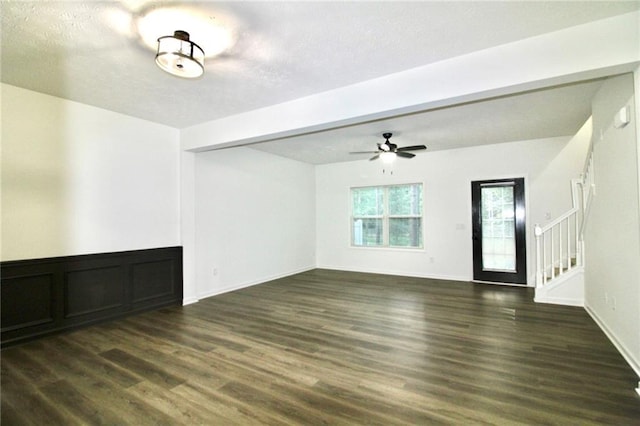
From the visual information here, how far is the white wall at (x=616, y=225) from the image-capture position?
8.30 feet

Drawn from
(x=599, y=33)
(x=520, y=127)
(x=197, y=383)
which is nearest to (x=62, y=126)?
(x=197, y=383)

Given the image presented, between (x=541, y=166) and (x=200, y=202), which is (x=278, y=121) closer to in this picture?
(x=200, y=202)

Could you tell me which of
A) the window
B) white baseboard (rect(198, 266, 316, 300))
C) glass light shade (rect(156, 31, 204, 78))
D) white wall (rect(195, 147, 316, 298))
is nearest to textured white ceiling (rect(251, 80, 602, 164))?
white wall (rect(195, 147, 316, 298))

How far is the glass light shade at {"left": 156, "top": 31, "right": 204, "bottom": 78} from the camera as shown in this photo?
85.0 inches

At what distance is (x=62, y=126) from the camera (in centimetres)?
351

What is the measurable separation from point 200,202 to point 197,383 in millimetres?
3194

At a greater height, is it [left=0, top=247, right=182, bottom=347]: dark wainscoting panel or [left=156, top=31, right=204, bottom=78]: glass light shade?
[left=156, top=31, right=204, bottom=78]: glass light shade

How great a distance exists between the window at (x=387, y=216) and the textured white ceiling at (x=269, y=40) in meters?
3.76

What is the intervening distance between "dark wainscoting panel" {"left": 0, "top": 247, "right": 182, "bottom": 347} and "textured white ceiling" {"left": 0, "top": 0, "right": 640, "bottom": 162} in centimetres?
202

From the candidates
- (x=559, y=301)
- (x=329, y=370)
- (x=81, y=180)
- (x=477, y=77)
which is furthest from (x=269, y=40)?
(x=559, y=301)

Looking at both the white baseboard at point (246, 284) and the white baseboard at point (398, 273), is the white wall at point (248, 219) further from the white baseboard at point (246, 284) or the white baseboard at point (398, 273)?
the white baseboard at point (398, 273)

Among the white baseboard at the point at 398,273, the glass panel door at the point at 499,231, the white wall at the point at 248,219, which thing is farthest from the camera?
the white baseboard at the point at 398,273

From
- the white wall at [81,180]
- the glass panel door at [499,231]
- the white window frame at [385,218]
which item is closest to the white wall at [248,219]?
the white wall at [81,180]

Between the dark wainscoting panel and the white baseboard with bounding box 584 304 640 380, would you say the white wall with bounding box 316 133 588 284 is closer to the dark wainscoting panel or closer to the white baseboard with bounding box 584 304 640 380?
Result: the white baseboard with bounding box 584 304 640 380
